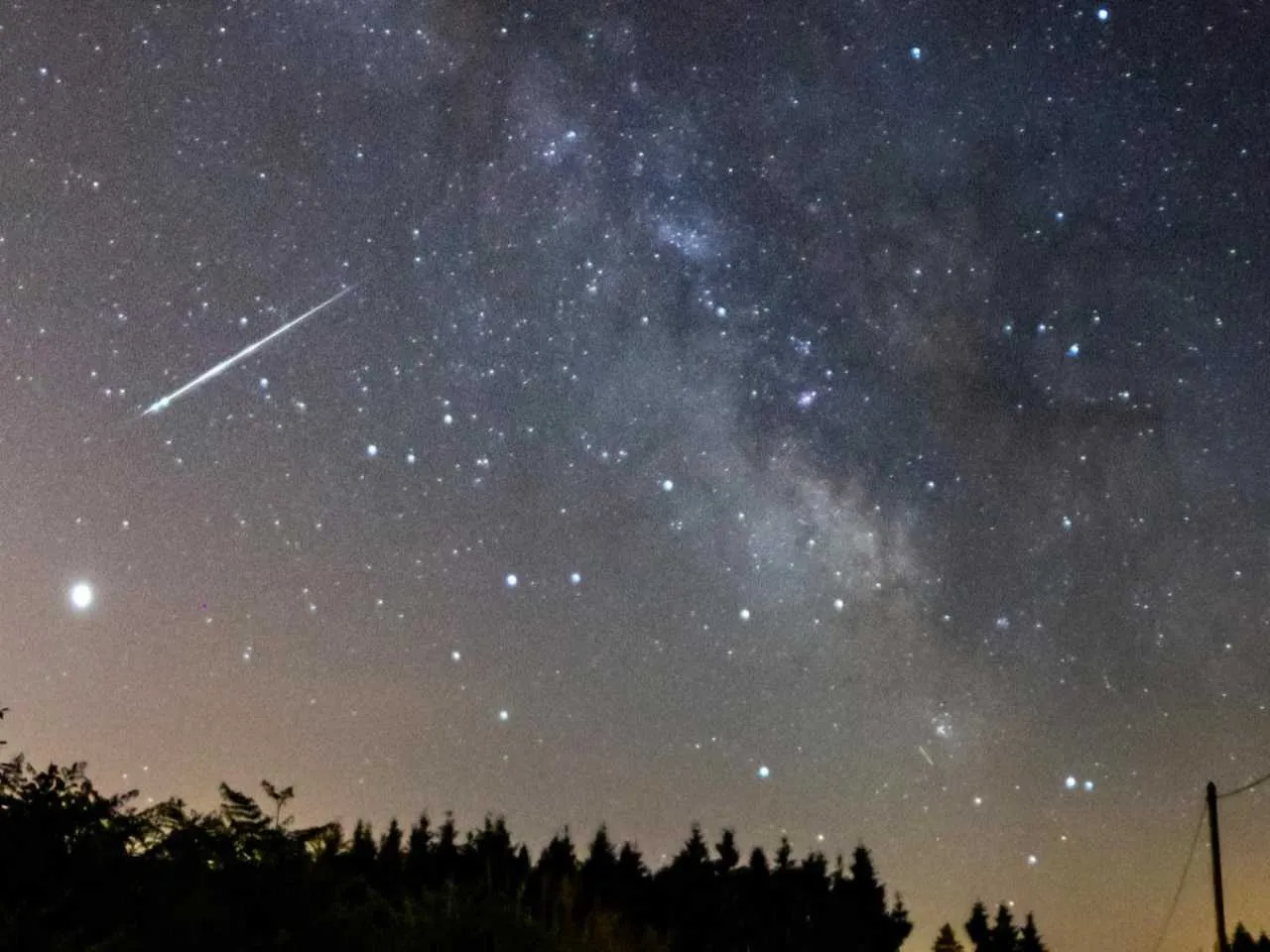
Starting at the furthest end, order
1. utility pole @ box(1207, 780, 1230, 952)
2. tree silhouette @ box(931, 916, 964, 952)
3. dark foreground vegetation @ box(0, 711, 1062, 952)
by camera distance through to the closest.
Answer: tree silhouette @ box(931, 916, 964, 952) → utility pole @ box(1207, 780, 1230, 952) → dark foreground vegetation @ box(0, 711, 1062, 952)

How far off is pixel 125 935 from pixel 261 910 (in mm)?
1447

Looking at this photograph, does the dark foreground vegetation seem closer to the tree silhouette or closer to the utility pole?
the utility pole

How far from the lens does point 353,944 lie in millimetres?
7418

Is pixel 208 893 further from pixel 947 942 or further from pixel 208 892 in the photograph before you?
pixel 947 942

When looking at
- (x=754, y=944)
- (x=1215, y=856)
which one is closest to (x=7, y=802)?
(x=1215, y=856)

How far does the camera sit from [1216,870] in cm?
1997

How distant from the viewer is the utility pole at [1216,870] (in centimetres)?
1930

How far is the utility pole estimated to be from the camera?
19297 millimetres

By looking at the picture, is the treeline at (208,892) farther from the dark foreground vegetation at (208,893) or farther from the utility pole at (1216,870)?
the utility pole at (1216,870)

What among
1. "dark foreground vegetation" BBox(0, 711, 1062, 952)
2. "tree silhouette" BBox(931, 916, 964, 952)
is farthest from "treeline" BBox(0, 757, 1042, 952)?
"tree silhouette" BBox(931, 916, 964, 952)

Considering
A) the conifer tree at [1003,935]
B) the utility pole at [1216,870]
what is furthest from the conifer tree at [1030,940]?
the utility pole at [1216,870]

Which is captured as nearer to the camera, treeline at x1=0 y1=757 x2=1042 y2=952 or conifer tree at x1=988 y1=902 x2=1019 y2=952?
treeline at x1=0 y1=757 x2=1042 y2=952

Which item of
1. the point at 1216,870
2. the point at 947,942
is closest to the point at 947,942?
the point at 947,942

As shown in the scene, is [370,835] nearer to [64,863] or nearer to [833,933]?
[833,933]
